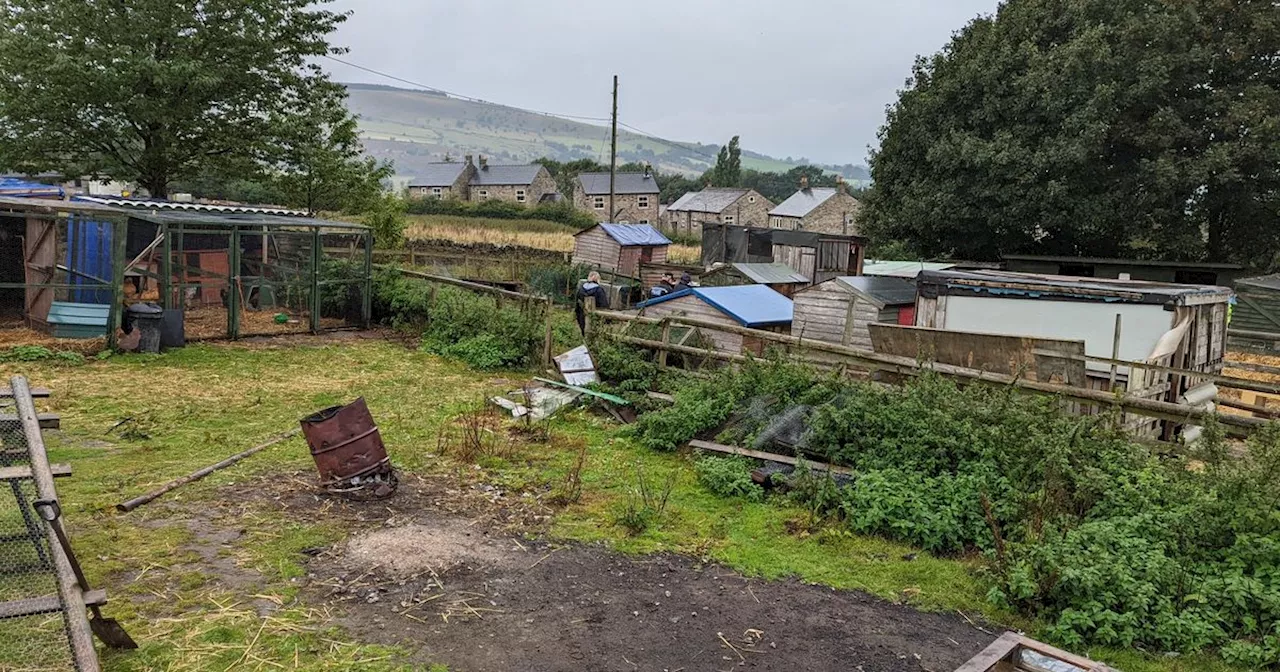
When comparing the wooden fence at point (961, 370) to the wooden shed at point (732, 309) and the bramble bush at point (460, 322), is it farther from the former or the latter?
the bramble bush at point (460, 322)

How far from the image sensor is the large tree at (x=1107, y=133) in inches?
818

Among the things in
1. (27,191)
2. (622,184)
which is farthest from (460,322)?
(622,184)

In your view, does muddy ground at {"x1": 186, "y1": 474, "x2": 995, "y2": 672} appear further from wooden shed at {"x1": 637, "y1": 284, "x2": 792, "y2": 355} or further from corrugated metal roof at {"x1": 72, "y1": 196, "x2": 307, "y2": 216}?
corrugated metal roof at {"x1": 72, "y1": 196, "x2": 307, "y2": 216}

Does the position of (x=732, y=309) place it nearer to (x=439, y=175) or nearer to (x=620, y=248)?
(x=620, y=248)

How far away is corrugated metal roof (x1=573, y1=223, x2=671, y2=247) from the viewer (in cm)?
2797

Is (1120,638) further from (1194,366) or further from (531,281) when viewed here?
(531,281)

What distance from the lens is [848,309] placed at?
13812mm

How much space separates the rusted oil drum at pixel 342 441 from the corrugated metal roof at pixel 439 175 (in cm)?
6479

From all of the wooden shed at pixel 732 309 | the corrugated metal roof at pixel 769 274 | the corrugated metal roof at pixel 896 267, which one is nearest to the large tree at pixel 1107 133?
the corrugated metal roof at pixel 896 267

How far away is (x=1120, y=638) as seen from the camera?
4.99m

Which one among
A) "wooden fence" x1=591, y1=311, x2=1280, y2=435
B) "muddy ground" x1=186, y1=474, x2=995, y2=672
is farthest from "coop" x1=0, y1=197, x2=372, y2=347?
"muddy ground" x1=186, y1=474, x2=995, y2=672

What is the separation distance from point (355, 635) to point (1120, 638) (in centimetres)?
494

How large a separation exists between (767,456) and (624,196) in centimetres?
5935

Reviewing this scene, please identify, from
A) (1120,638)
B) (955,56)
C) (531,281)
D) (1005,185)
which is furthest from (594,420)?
(955,56)
